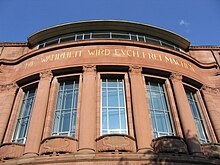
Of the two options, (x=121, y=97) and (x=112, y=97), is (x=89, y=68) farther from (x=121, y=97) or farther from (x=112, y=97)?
(x=121, y=97)

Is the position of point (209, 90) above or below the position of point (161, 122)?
above

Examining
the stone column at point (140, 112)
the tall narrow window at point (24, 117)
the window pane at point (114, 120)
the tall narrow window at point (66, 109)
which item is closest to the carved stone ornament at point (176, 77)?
the stone column at point (140, 112)

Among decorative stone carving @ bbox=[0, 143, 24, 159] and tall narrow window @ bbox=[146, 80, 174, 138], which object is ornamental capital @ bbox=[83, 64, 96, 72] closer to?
tall narrow window @ bbox=[146, 80, 174, 138]

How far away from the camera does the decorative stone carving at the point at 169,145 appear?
13312 mm

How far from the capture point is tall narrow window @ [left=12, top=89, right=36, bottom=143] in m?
15.4

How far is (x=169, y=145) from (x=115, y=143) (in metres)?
3.19

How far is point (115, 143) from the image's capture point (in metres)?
13.1

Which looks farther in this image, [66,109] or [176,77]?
[176,77]

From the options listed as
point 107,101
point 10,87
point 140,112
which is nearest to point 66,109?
point 107,101

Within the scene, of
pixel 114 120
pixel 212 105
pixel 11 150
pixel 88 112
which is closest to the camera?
pixel 11 150

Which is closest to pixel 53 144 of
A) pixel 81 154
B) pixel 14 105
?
pixel 81 154

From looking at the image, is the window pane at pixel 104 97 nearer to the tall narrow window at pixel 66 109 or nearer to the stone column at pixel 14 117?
the tall narrow window at pixel 66 109

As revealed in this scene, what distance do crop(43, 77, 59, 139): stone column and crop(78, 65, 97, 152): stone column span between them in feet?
7.42

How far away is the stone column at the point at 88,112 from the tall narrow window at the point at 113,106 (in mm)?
991
